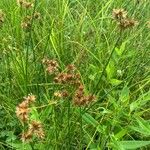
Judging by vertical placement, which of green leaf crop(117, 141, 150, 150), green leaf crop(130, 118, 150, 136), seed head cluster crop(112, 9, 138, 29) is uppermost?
seed head cluster crop(112, 9, 138, 29)

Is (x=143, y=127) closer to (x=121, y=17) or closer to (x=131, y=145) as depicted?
(x=131, y=145)

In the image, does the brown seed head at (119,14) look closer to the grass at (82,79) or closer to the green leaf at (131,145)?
the grass at (82,79)

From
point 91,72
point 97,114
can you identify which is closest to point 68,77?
point 97,114

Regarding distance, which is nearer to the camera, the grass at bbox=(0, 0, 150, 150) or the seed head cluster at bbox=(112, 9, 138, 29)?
the seed head cluster at bbox=(112, 9, 138, 29)

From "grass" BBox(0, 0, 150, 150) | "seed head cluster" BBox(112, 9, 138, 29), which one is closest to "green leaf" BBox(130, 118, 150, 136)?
"grass" BBox(0, 0, 150, 150)

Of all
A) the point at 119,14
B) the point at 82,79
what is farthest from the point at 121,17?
the point at 82,79

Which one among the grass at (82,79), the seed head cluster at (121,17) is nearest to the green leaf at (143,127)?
the grass at (82,79)

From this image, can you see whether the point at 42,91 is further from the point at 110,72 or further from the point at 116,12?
the point at 116,12

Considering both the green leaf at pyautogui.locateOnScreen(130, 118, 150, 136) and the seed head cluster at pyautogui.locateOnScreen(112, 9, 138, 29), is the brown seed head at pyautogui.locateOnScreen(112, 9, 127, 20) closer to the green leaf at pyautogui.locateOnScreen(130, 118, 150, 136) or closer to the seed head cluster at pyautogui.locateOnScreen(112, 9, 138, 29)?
the seed head cluster at pyautogui.locateOnScreen(112, 9, 138, 29)
